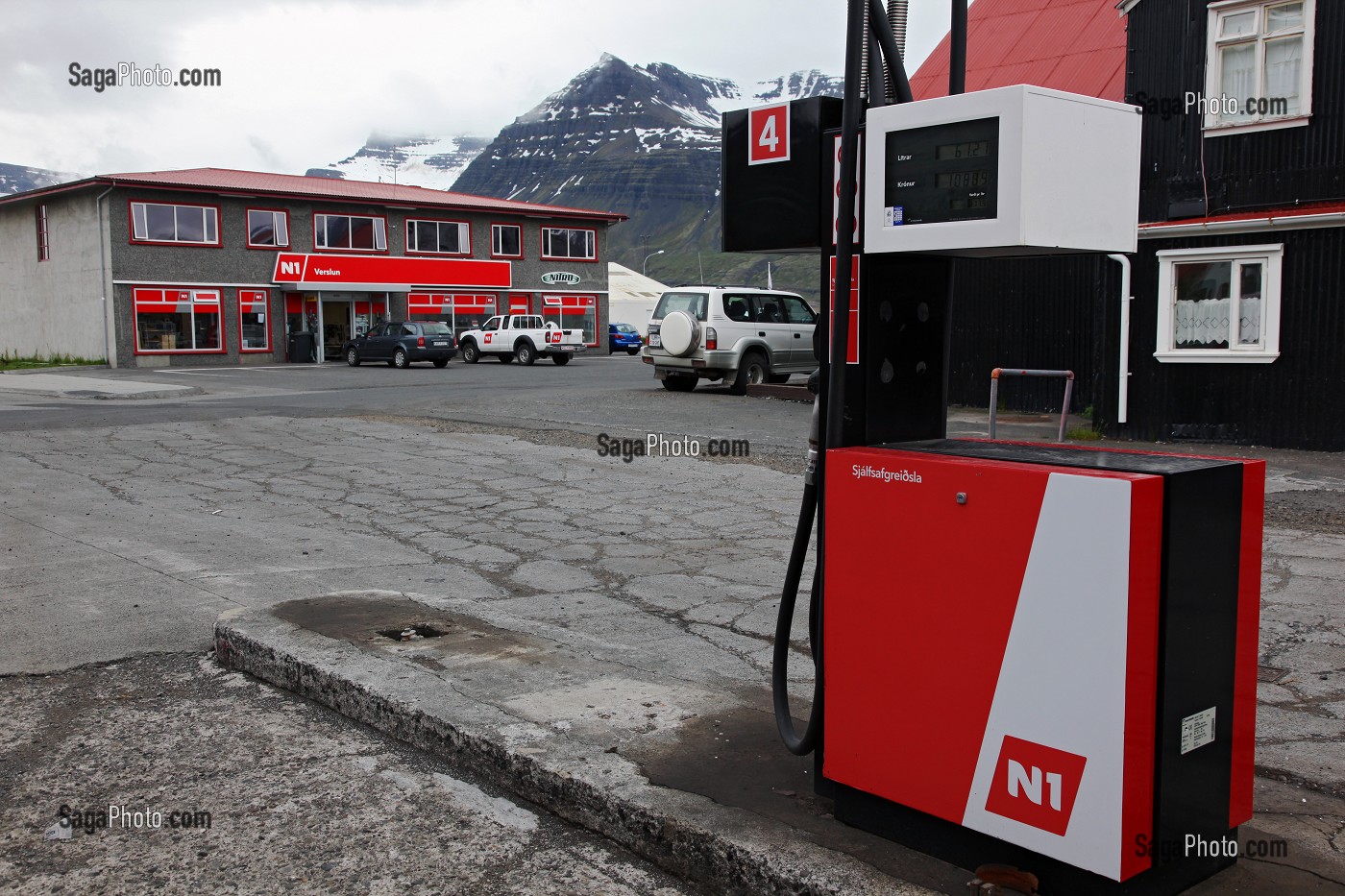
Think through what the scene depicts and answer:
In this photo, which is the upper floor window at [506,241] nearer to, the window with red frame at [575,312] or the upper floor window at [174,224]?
the window with red frame at [575,312]

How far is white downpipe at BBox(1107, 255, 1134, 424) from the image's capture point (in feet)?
48.8

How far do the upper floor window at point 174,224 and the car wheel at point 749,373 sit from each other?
25416 mm

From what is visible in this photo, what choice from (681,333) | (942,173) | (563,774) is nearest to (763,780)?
(563,774)

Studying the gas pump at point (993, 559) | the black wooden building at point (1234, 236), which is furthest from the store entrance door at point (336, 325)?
the gas pump at point (993, 559)

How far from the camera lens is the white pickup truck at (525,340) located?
124 ft

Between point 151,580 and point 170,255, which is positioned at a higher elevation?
point 170,255

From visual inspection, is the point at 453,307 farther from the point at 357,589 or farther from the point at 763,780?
the point at 763,780

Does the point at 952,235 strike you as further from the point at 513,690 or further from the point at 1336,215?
the point at 1336,215

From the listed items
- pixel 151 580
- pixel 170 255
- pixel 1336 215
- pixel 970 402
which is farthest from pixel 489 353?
pixel 151 580

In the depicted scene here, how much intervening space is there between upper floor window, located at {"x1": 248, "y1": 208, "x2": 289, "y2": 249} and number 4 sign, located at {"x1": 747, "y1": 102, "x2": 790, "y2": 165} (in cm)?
4102

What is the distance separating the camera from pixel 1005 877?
292cm

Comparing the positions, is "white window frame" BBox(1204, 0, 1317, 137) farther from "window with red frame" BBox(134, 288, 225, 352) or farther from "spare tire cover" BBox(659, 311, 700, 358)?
"window with red frame" BBox(134, 288, 225, 352)

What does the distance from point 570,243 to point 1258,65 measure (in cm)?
3843

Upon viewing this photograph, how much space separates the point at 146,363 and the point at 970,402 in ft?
96.4
